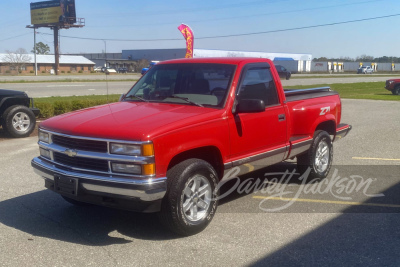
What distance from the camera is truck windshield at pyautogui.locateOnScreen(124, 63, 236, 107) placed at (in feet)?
19.4

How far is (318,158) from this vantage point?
7.67 metres

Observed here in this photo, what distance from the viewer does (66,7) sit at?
82.1 meters

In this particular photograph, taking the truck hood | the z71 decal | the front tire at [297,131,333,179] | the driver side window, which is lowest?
the front tire at [297,131,333,179]

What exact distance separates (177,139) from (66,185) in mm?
1286

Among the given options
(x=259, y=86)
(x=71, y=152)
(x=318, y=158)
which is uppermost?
(x=259, y=86)

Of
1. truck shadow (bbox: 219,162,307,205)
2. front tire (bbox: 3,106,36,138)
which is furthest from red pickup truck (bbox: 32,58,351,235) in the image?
front tire (bbox: 3,106,36,138)

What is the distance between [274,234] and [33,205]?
129 inches

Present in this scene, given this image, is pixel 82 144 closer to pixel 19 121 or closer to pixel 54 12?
pixel 19 121

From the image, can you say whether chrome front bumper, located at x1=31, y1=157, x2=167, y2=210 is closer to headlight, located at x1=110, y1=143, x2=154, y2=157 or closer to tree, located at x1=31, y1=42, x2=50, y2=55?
headlight, located at x1=110, y1=143, x2=154, y2=157

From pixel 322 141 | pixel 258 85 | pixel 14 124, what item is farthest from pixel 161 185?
pixel 14 124

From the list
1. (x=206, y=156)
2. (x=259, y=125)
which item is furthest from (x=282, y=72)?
(x=206, y=156)

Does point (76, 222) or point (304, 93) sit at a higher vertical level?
point (304, 93)

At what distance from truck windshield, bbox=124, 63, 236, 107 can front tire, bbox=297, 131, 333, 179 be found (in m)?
2.14

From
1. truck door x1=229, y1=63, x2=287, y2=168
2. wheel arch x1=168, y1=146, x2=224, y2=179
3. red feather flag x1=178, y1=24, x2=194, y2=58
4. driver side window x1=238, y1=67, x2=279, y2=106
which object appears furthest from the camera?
red feather flag x1=178, y1=24, x2=194, y2=58
